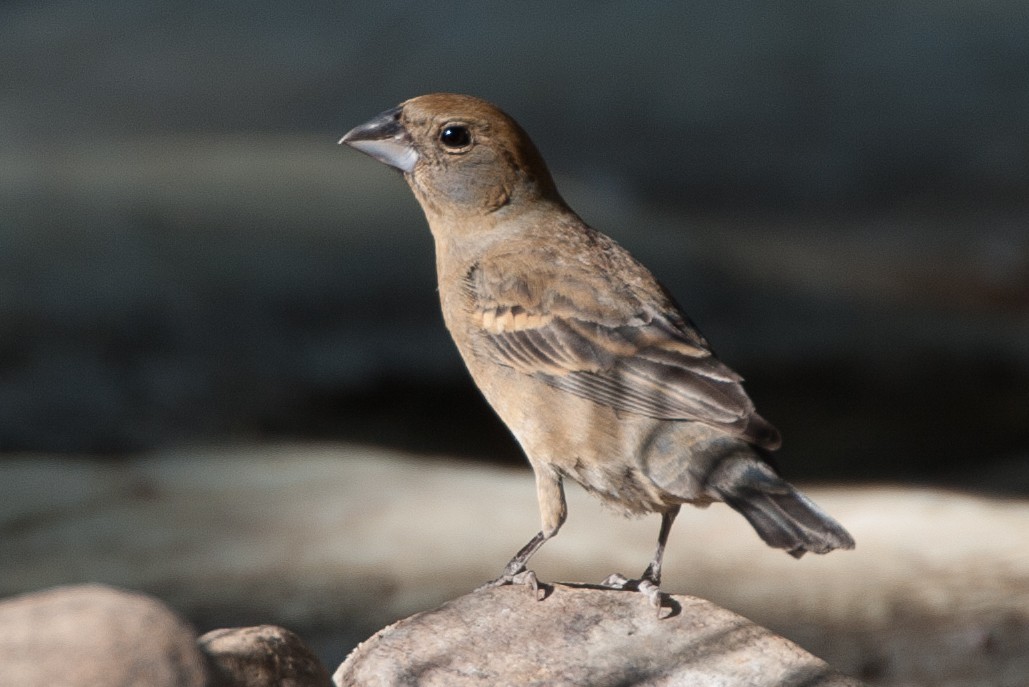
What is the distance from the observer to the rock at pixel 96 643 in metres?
2.45

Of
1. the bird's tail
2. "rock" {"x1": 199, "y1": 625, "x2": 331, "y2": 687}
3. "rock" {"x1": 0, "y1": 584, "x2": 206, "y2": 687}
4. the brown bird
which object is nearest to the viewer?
"rock" {"x1": 0, "y1": 584, "x2": 206, "y2": 687}

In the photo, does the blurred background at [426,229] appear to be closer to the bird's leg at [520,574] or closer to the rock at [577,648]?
the bird's leg at [520,574]

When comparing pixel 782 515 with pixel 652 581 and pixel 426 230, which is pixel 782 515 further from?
pixel 426 230

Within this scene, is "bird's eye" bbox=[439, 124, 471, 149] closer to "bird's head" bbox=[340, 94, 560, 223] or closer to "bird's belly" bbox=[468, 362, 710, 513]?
"bird's head" bbox=[340, 94, 560, 223]

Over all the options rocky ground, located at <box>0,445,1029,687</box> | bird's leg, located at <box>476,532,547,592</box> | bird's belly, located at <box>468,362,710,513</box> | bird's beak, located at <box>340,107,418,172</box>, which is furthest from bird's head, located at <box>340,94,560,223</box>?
rocky ground, located at <box>0,445,1029,687</box>

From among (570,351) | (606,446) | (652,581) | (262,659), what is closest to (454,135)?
(570,351)

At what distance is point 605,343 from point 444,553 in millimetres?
1813

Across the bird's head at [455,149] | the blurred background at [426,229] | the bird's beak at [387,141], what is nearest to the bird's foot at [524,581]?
the bird's head at [455,149]

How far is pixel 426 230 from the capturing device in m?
7.79

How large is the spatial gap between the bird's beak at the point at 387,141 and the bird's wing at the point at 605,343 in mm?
353

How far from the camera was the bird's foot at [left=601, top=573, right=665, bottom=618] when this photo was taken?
3342 millimetres

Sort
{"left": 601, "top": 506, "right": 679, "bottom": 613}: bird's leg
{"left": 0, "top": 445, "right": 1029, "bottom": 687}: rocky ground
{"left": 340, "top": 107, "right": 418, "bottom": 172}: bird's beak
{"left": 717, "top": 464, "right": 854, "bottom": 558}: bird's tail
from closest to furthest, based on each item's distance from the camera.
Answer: {"left": 717, "top": 464, "right": 854, "bottom": 558}: bird's tail → {"left": 601, "top": 506, "right": 679, "bottom": 613}: bird's leg → {"left": 340, "top": 107, "right": 418, "bottom": 172}: bird's beak → {"left": 0, "top": 445, "right": 1029, "bottom": 687}: rocky ground

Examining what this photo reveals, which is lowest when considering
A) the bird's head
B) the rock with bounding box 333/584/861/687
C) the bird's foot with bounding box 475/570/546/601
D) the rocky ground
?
the rocky ground

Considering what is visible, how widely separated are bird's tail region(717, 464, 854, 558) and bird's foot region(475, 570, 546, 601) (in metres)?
0.52
